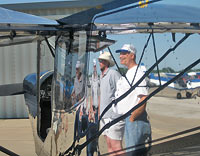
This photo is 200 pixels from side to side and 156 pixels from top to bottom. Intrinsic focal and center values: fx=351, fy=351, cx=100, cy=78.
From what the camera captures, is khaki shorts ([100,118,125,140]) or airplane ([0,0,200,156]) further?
khaki shorts ([100,118,125,140])

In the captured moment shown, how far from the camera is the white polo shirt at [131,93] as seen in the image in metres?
2.93

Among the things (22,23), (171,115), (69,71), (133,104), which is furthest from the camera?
(22,23)

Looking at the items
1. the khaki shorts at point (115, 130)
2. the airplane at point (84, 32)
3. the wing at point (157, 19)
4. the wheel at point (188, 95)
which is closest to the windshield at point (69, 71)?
the airplane at point (84, 32)

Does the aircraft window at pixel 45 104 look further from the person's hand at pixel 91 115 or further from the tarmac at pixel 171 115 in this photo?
the tarmac at pixel 171 115

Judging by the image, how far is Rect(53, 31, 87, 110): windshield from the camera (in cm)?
343

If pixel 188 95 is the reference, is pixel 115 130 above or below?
below

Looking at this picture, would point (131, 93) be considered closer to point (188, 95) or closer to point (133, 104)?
point (133, 104)

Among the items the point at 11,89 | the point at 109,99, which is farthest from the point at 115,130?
the point at 11,89

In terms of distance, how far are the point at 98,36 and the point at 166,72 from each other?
0.73m

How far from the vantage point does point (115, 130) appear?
305 centimetres

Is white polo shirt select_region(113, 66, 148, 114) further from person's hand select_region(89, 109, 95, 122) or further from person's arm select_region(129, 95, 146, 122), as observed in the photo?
person's hand select_region(89, 109, 95, 122)

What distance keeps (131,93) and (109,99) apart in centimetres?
23

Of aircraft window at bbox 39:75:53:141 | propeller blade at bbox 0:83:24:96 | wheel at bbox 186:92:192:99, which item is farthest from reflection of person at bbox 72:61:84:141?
propeller blade at bbox 0:83:24:96

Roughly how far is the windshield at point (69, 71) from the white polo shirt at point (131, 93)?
0.44 meters
